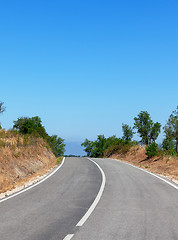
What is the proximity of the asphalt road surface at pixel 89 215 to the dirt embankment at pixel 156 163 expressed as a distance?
688 centimetres

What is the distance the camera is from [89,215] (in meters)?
7.66

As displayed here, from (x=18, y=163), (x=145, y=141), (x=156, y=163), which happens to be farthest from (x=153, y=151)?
(x=145, y=141)

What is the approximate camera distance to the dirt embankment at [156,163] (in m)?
19.6

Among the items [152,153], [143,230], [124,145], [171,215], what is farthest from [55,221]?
[124,145]

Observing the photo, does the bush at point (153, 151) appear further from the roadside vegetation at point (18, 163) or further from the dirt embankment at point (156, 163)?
the roadside vegetation at point (18, 163)

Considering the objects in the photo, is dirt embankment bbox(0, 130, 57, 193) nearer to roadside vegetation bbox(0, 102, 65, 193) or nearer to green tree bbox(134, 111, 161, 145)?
roadside vegetation bbox(0, 102, 65, 193)

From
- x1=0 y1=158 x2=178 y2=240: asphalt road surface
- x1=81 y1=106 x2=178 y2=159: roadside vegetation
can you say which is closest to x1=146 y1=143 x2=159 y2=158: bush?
x1=81 y1=106 x2=178 y2=159: roadside vegetation

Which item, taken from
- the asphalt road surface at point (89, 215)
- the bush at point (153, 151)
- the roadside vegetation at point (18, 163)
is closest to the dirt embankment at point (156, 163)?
the bush at point (153, 151)

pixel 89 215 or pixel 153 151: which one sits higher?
pixel 153 151

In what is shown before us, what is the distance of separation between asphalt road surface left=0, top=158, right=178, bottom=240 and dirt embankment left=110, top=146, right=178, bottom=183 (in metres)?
6.88

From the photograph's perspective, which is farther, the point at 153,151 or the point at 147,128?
the point at 147,128

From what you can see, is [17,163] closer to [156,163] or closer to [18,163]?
[18,163]

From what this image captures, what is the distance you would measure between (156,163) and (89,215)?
18.4 metres

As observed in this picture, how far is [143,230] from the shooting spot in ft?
20.9
